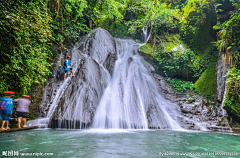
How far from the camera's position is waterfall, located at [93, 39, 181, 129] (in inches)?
287

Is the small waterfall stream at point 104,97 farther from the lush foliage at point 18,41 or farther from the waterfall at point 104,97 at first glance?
the lush foliage at point 18,41

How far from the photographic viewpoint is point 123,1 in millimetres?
16281

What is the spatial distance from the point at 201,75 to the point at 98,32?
8.85m

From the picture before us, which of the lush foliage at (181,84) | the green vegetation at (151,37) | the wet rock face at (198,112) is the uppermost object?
the green vegetation at (151,37)

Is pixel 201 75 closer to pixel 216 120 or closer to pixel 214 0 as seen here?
pixel 216 120

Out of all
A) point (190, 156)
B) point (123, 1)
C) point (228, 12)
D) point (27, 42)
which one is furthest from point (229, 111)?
point (123, 1)

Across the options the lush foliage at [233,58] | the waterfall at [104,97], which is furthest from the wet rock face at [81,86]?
the lush foliage at [233,58]

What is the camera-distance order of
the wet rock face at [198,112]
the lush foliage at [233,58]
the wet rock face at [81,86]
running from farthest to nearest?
the lush foliage at [233,58], the wet rock face at [198,112], the wet rock face at [81,86]

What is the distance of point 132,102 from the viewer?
8.45m

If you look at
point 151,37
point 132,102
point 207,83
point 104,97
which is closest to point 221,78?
point 207,83

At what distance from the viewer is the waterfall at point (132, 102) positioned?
7292 mm

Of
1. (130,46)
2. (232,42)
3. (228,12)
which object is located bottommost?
(232,42)

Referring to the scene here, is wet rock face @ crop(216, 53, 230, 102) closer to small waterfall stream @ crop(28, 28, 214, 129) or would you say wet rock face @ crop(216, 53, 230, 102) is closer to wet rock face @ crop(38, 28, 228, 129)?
wet rock face @ crop(38, 28, 228, 129)

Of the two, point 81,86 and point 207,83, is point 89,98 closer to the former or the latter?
point 81,86
